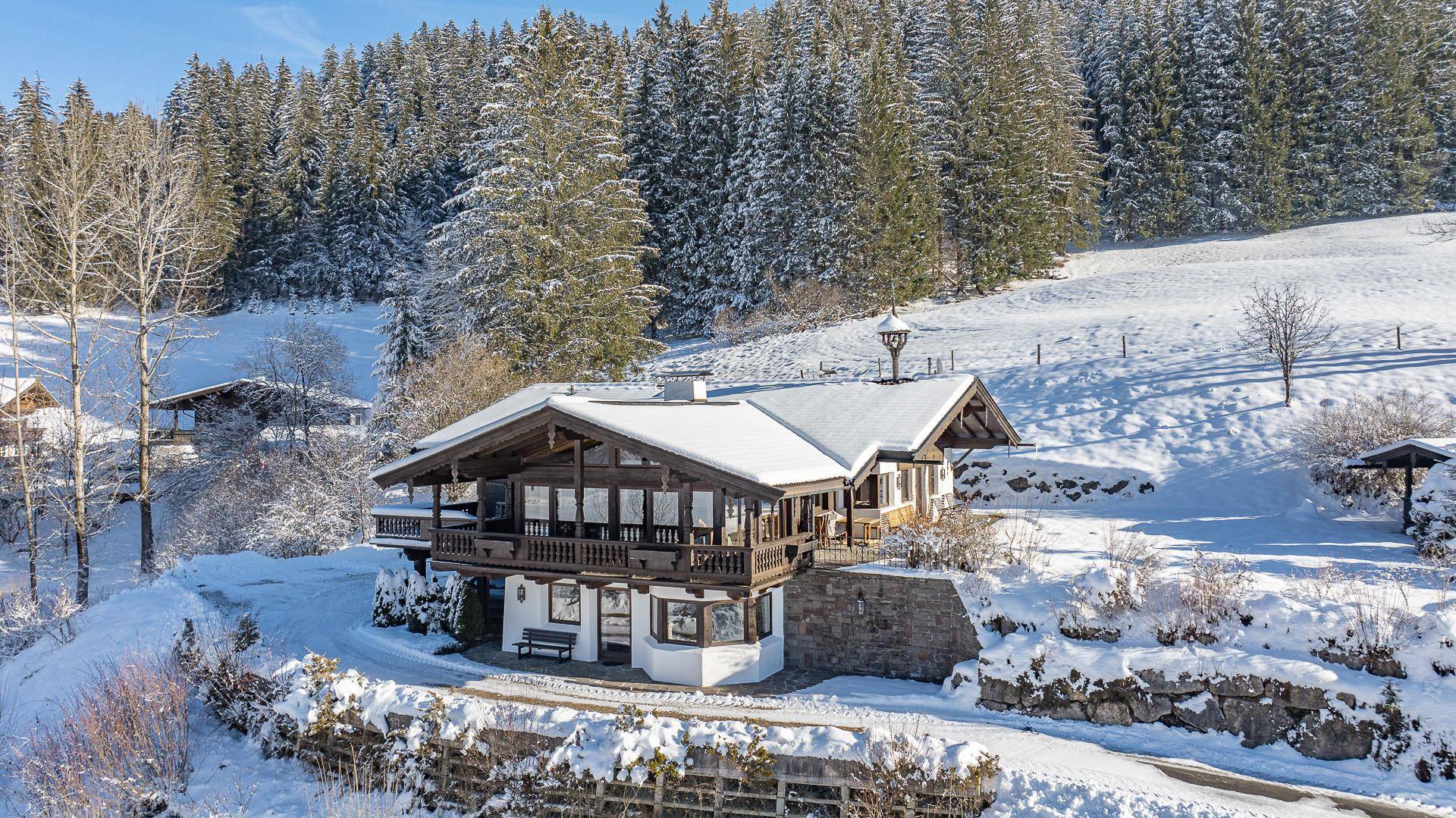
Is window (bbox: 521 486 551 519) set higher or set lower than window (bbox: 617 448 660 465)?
lower

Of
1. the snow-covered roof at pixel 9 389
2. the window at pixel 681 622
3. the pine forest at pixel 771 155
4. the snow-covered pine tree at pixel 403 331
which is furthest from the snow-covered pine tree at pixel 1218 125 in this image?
the snow-covered roof at pixel 9 389

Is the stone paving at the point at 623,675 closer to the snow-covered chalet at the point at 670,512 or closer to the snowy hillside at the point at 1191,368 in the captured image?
the snow-covered chalet at the point at 670,512

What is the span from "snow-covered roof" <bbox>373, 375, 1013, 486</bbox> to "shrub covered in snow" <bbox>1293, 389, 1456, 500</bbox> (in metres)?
12.7

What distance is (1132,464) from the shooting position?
28.1 metres

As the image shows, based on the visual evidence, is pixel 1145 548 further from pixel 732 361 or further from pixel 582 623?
pixel 732 361

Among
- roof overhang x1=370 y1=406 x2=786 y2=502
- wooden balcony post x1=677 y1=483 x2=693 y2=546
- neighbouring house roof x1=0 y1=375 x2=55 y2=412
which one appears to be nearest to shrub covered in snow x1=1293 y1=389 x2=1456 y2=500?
roof overhang x1=370 y1=406 x2=786 y2=502

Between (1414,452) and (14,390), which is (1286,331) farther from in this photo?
(14,390)

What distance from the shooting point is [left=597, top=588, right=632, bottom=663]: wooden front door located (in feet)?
62.4

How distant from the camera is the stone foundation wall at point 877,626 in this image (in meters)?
16.9

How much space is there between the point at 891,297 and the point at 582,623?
31.0 metres

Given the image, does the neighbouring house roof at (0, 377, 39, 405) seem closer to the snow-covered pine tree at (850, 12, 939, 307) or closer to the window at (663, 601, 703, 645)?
the window at (663, 601, 703, 645)

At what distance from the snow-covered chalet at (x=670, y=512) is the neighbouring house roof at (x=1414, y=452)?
34.6ft

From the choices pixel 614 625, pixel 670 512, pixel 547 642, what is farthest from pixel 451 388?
pixel 670 512

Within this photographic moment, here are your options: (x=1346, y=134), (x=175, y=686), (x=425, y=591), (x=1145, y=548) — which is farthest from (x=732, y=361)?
(x=1346, y=134)
